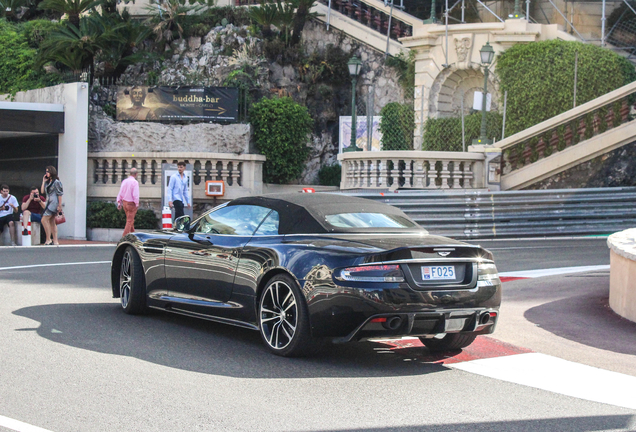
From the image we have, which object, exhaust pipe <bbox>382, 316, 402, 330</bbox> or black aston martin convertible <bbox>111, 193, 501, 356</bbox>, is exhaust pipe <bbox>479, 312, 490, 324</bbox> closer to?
black aston martin convertible <bbox>111, 193, 501, 356</bbox>

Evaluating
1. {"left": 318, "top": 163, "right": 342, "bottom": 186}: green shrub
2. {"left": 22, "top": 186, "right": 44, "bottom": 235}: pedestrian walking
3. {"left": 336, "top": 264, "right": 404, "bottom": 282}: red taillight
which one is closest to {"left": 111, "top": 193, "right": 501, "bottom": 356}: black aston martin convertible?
{"left": 336, "top": 264, "right": 404, "bottom": 282}: red taillight

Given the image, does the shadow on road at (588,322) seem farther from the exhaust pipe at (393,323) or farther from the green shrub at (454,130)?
the green shrub at (454,130)

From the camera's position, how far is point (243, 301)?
716 centimetres

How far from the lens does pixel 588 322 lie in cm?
867

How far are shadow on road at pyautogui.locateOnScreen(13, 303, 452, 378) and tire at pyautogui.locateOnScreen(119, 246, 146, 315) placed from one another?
0.10 meters

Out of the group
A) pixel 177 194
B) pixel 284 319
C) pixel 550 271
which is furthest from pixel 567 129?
pixel 284 319

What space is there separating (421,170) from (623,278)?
1046 centimetres

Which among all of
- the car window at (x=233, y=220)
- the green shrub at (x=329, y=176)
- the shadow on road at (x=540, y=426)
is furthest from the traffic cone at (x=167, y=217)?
the shadow on road at (x=540, y=426)

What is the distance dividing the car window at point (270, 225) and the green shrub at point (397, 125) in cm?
2143

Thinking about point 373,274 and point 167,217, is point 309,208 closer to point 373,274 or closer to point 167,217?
point 373,274

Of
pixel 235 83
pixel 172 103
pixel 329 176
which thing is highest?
pixel 235 83

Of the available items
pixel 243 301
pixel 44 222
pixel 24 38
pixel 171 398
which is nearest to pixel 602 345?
pixel 243 301

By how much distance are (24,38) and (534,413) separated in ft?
96.3

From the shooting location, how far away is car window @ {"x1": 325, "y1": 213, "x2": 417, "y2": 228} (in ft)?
23.5
